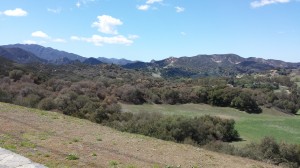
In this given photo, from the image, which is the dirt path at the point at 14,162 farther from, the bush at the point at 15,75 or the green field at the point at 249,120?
the bush at the point at 15,75

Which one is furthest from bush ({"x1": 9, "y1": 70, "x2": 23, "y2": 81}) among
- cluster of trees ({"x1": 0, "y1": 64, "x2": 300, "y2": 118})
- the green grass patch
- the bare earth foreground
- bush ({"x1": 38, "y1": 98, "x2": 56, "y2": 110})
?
the green grass patch

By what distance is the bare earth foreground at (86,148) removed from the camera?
14.3 metres

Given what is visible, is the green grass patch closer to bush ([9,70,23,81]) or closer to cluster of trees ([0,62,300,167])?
cluster of trees ([0,62,300,167])

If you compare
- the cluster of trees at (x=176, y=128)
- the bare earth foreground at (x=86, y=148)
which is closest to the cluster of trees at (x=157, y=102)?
the cluster of trees at (x=176, y=128)

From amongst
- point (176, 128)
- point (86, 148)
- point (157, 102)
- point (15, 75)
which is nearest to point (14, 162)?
point (86, 148)

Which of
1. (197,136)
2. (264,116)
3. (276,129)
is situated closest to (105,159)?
(197,136)

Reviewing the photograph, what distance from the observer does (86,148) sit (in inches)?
656

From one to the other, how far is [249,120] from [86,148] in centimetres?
7132

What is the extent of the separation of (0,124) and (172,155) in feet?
29.2

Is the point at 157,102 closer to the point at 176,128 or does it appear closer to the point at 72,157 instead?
the point at 176,128

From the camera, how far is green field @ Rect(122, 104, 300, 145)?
6944 cm

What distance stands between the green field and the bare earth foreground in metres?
41.9

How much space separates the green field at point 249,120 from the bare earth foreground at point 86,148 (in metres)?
41.9

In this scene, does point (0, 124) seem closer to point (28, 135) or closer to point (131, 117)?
point (28, 135)
